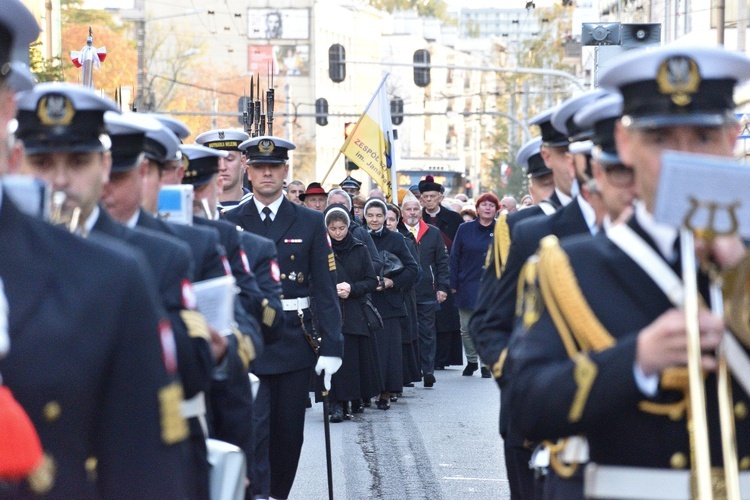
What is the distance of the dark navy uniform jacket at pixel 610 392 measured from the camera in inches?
137

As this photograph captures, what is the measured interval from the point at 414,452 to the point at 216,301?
716 cm

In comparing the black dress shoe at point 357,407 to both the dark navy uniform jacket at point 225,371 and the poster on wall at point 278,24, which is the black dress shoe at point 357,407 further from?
the poster on wall at point 278,24

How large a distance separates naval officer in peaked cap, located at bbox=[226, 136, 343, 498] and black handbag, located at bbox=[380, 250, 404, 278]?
5867mm

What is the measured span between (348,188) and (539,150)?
14.2 m

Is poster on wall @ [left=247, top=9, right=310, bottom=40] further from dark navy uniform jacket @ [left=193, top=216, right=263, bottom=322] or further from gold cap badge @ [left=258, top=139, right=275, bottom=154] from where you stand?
dark navy uniform jacket @ [left=193, top=216, right=263, bottom=322]

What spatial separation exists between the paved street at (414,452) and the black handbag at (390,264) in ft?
4.27

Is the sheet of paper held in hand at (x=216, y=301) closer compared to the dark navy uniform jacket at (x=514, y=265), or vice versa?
the sheet of paper held in hand at (x=216, y=301)

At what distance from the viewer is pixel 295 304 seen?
10.2 m

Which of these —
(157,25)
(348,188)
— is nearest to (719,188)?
(348,188)

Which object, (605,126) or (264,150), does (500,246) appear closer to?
(605,126)

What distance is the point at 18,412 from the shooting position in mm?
2773

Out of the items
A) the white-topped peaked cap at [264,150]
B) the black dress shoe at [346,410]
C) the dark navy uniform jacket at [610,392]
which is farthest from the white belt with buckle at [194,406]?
the black dress shoe at [346,410]

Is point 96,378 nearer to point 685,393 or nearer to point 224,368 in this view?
point 685,393

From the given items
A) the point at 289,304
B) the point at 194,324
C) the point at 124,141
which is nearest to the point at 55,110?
the point at 194,324
